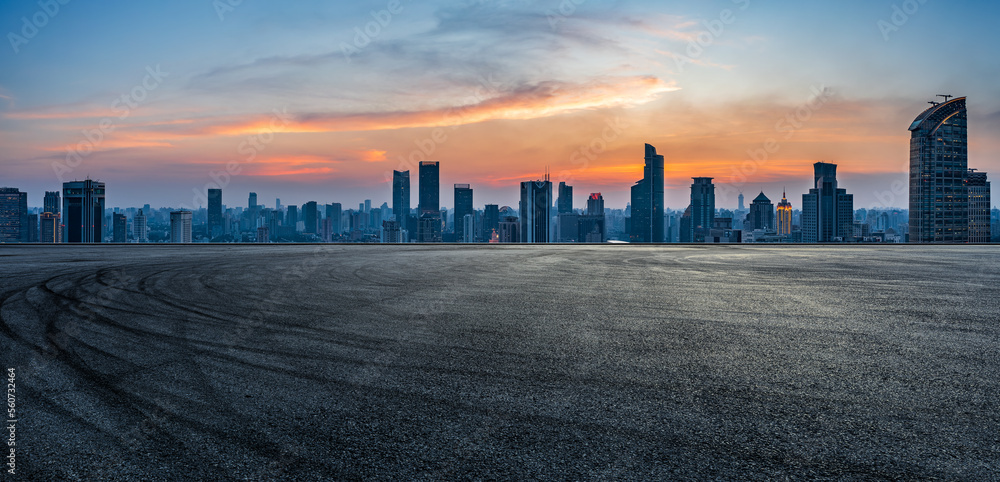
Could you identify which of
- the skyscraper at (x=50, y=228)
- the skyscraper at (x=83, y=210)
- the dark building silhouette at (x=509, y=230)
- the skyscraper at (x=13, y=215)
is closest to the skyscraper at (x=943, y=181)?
the dark building silhouette at (x=509, y=230)

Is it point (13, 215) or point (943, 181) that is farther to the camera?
point (13, 215)

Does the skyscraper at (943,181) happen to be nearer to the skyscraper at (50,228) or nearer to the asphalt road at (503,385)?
the asphalt road at (503,385)

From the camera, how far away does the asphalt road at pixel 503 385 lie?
399 cm

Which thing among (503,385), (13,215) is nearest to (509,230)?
(13,215)

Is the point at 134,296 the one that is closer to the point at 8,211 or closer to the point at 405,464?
the point at 405,464

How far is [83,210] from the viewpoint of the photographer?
246ft

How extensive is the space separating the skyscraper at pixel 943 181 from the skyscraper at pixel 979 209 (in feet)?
3.71

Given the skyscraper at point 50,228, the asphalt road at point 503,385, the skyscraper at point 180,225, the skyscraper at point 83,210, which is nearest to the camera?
the asphalt road at point 503,385

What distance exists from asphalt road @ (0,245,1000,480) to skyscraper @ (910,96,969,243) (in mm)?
176926

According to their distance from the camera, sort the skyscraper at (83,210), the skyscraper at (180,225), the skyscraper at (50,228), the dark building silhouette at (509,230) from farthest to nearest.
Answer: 1. the dark building silhouette at (509,230)
2. the skyscraper at (50,228)
3. the skyscraper at (180,225)
4. the skyscraper at (83,210)

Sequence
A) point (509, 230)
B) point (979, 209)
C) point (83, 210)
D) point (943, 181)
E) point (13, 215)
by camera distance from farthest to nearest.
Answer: point (509, 230)
point (13, 215)
point (943, 181)
point (979, 209)
point (83, 210)

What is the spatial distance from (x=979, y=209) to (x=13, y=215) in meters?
286

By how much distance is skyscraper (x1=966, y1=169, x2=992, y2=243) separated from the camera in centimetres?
14612

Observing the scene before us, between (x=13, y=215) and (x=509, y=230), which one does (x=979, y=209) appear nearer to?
(x=509, y=230)
